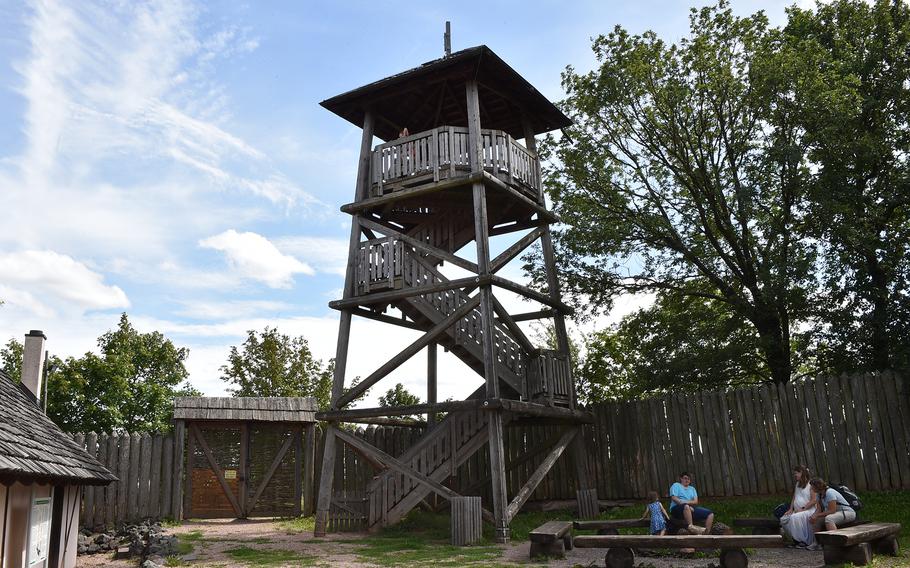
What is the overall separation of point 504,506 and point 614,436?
4890 millimetres

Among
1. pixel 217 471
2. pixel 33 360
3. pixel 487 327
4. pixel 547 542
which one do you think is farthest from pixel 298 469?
pixel 547 542

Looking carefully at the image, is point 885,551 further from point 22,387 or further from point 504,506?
point 22,387

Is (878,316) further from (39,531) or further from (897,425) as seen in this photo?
(39,531)

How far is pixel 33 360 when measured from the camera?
13633 millimetres

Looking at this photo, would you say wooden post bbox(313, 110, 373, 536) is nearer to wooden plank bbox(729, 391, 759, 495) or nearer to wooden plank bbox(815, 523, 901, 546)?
wooden plank bbox(729, 391, 759, 495)

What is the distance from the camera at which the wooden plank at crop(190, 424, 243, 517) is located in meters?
19.0

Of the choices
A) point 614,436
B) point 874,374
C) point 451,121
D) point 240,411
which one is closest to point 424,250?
point 451,121

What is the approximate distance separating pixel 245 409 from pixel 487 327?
824cm

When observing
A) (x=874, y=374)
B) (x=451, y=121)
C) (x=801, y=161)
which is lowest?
(x=874, y=374)

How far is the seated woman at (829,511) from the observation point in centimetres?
1000

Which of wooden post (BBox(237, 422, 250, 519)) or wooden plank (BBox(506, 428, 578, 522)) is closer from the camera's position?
wooden plank (BBox(506, 428, 578, 522))

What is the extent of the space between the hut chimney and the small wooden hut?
0.25m

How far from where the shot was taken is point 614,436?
665 inches

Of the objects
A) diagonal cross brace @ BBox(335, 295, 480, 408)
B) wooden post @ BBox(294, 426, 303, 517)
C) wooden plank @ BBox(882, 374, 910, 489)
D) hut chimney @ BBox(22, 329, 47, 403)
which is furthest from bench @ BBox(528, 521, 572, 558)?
wooden post @ BBox(294, 426, 303, 517)
